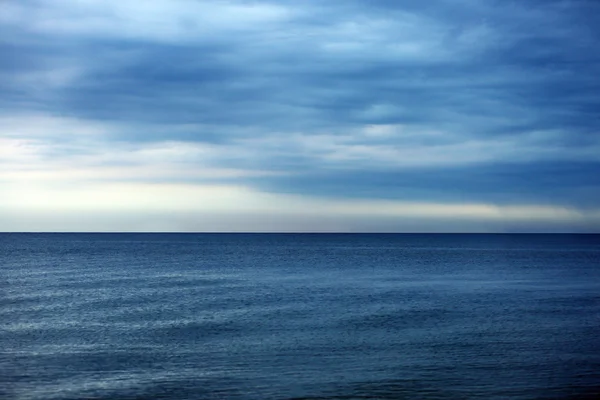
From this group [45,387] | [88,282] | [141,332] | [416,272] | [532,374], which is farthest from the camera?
[416,272]

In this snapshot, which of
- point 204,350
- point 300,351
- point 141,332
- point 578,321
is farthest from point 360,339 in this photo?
point 578,321

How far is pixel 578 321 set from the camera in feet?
160

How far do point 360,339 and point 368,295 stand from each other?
27238 millimetres

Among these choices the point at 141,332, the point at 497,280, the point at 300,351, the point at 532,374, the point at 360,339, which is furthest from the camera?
the point at 497,280

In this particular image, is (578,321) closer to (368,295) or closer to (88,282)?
(368,295)

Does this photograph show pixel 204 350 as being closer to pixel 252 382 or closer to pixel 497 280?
pixel 252 382

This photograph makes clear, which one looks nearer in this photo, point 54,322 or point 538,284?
point 54,322

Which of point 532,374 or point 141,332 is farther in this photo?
point 141,332

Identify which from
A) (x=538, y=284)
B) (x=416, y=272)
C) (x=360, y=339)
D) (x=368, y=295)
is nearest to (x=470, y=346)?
(x=360, y=339)

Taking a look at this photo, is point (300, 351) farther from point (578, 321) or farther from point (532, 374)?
point (578, 321)

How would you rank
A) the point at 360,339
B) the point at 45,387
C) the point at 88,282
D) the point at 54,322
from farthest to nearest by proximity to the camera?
the point at 88,282, the point at 54,322, the point at 360,339, the point at 45,387

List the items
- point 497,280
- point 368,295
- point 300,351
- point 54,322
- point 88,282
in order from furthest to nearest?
1. point 497,280
2. point 88,282
3. point 368,295
4. point 54,322
5. point 300,351

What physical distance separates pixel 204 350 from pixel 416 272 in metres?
73.0

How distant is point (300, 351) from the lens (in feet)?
122
